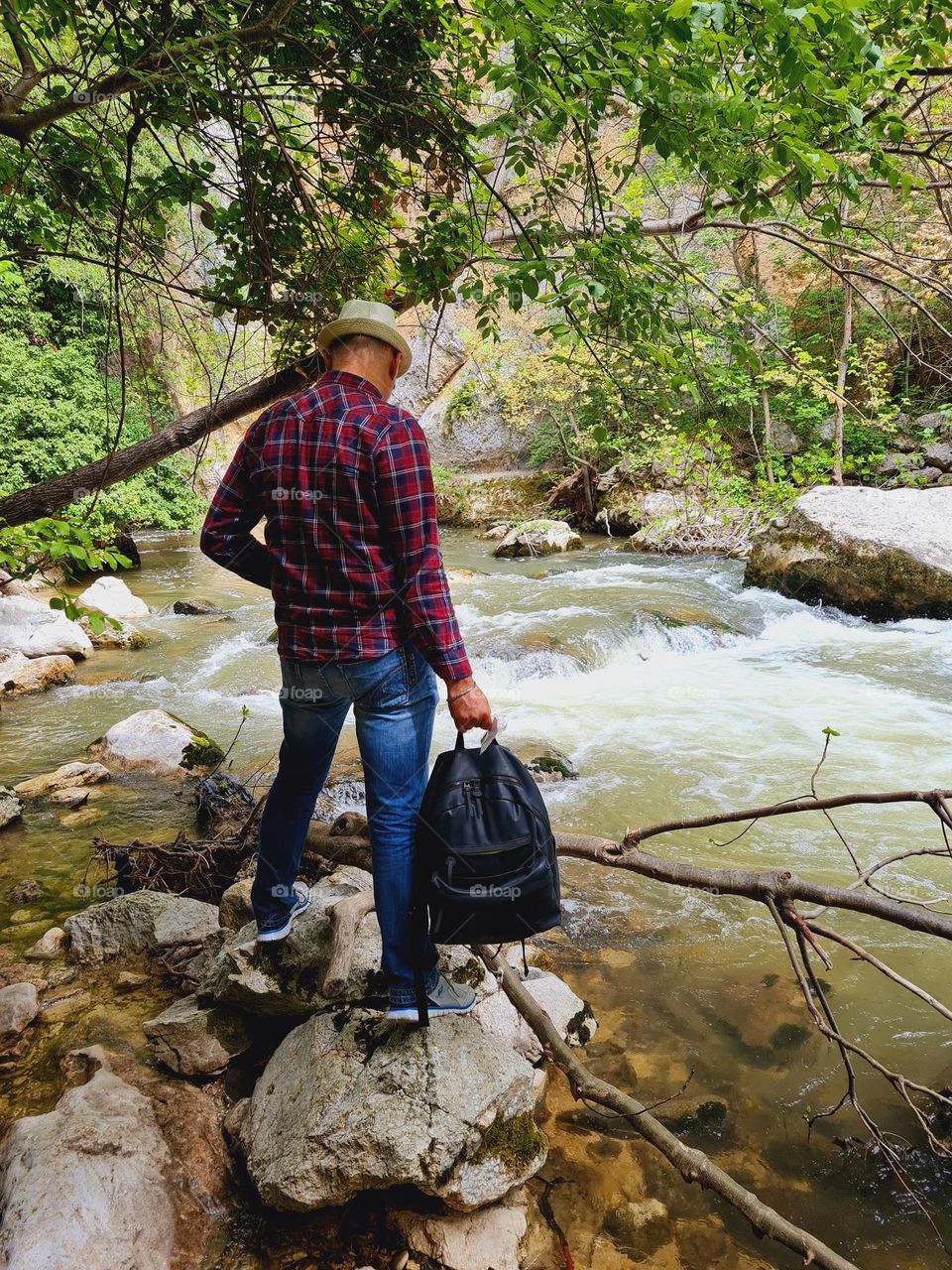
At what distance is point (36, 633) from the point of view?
9203 millimetres

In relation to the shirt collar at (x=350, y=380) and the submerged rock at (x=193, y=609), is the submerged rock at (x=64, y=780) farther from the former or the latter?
the submerged rock at (x=193, y=609)

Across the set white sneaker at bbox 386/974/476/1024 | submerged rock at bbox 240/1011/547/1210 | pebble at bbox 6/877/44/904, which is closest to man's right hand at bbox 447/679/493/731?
white sneaker at bbox 386/974/476/1024

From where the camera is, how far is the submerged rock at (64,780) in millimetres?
5297

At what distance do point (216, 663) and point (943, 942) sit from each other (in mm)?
8238

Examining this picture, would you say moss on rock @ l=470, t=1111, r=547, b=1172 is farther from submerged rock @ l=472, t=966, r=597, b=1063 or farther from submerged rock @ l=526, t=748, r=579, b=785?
submerged rock @ l=526, t=748, r=579, b=785

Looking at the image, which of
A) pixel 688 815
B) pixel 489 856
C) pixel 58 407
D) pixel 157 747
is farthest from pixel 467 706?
pixel 58 407

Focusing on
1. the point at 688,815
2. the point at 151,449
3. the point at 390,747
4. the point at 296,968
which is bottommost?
the point at 688,815

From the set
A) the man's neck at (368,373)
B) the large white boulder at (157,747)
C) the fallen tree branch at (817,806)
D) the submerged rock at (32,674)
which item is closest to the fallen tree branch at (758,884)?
the fallen tree branch at (817,806)

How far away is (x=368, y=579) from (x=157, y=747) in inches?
184

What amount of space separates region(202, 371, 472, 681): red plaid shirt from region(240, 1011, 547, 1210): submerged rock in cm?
117

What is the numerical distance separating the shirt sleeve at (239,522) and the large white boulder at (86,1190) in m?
1.66

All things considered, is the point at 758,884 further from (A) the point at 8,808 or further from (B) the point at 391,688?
(A) the point at 8,808

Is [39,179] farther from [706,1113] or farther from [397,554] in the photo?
[706,1113]

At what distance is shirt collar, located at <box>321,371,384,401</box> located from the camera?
2.03m
